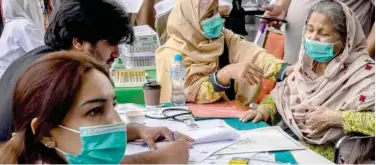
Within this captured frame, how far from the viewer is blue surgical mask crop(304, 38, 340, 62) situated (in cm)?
245

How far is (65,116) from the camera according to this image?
138 cm

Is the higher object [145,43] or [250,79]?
[250,79]

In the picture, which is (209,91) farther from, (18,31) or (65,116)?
(18,31)

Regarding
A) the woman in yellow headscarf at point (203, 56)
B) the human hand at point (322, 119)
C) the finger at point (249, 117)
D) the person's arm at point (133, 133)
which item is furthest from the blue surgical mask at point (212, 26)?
the person's arm at point (133, 133)

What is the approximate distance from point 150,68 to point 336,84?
149 cm

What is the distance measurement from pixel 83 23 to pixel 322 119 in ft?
3.73

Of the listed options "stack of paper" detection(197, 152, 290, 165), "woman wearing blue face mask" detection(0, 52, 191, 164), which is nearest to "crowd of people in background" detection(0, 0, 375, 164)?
"woman wearing blue face mask" detection(0, 52, 191, 164)

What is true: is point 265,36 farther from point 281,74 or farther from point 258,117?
point 258,117

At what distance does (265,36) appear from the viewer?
3.61 metres

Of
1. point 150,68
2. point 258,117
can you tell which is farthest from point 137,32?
point 258,117

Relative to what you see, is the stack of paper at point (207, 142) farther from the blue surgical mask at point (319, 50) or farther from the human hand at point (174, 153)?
the blue surgical mask at point (319, 50)

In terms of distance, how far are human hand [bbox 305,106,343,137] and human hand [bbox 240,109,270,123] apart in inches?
7.8

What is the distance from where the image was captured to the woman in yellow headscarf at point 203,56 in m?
2.77

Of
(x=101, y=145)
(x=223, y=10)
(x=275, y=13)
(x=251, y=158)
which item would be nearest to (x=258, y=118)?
(x=251, y=158)
